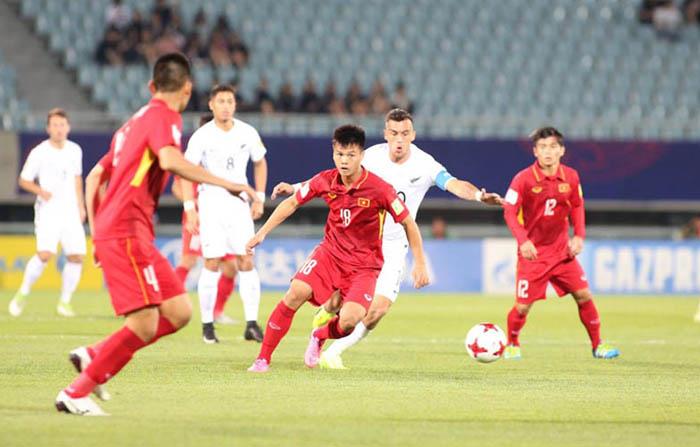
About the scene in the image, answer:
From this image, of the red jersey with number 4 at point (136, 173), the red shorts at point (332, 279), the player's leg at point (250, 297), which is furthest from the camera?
the player's leg at point (250, 297)

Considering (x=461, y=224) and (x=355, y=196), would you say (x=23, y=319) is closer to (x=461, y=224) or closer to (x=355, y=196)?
(x=355, y=196)

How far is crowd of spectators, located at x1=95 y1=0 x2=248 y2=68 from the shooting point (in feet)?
82.2

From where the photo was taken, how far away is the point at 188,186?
39.1 ft

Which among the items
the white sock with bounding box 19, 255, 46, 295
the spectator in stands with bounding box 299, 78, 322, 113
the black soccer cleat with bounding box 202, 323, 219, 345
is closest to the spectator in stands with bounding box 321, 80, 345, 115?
the spectator in stands with bounding box 299, 78, 322, 113

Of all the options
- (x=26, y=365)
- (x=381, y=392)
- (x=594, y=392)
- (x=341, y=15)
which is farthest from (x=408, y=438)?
(x=341, y=15)

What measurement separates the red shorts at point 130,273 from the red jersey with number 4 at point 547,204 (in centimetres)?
530

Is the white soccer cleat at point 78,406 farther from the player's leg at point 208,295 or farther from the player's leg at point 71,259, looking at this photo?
the player's leg at point 71,259

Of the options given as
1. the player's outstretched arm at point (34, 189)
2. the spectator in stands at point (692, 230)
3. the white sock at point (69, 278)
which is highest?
the player's outstretched arm at point (34, 189)

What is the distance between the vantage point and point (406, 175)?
438 inches

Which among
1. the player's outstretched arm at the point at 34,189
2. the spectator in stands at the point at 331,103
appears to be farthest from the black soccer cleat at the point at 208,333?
the spectator in stands at the point at 331,103

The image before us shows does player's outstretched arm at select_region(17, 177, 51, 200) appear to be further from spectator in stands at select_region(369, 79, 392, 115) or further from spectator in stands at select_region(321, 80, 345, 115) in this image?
spectator in stands at select_region(369, 79, 392, 115)

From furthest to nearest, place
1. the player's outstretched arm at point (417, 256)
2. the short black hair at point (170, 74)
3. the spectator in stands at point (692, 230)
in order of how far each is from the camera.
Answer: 1. the spectator in stands at point (692, 230)
2. the player's outstretched arm at point (417, 256)
3. the short black hair at point (170, 74)

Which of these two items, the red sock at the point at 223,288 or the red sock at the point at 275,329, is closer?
the red sock at the point at 275,329

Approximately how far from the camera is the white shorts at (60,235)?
53.8 ft
